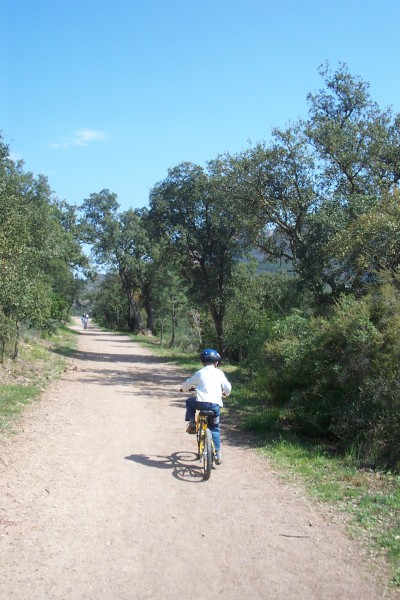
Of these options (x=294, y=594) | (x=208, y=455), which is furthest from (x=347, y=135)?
(x=294, y=594)

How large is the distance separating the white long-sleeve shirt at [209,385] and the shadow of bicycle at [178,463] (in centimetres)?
99

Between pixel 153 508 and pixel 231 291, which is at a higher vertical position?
pixel 231 291

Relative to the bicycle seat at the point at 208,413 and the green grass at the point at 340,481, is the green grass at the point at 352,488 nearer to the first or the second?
the green grass at the point at 340,481

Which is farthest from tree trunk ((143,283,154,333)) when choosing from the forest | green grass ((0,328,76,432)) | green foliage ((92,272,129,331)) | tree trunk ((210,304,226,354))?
green grass ((0,328,76,432))

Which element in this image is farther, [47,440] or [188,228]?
[188,228]

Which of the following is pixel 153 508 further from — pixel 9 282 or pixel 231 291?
pixel 231 291

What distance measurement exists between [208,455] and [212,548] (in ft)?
6.89

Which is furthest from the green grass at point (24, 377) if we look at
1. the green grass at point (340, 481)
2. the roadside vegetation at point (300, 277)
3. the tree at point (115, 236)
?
the tree at point (115, 236)

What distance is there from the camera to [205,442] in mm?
7230

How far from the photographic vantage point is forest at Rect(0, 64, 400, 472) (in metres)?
8.72

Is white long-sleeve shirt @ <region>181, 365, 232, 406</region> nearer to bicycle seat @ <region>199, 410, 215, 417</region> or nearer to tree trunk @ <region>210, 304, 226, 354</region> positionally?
bicycle seat @ <region>199, 410, 215, 417</region>

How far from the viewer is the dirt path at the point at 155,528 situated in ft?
14.2

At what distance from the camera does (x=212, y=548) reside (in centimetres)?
502

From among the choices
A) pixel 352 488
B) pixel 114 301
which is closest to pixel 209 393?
pixel 352 488
